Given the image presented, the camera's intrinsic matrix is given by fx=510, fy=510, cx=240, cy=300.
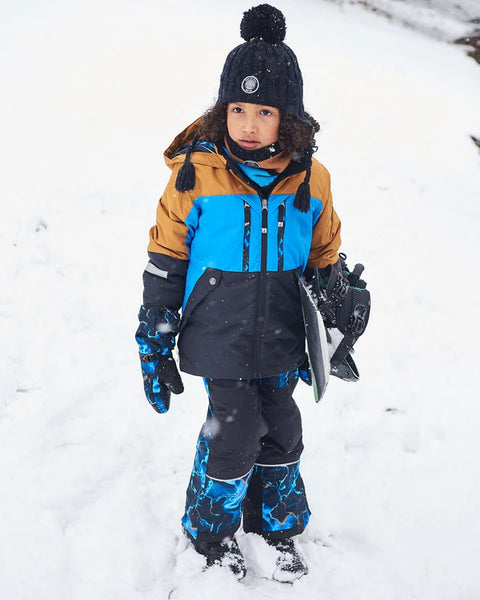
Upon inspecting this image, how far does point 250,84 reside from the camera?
2037mm

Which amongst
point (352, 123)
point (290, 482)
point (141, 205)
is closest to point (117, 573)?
point (290, 482)

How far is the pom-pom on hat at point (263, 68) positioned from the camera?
6.68ft

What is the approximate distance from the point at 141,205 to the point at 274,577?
405 centimetres

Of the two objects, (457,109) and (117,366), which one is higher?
(457,109)

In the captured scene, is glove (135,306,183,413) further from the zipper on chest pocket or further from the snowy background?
the snowy background

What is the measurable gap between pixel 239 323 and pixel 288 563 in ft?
4.39

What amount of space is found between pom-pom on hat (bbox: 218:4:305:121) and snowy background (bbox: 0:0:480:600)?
7.22ft

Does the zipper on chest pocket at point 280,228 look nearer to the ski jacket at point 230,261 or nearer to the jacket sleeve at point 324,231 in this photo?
the ski jacket at point 230,261

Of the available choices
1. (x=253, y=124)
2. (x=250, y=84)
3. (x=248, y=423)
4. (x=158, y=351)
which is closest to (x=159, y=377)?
(x=158, y=351)

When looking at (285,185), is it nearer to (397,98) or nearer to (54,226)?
(54,226)

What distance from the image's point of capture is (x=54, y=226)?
498cm

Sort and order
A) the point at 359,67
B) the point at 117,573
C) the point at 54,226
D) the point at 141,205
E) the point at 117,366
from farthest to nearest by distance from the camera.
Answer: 1. the point at 359,67
2. the point at 141,205
3. the point at 54,226
4. the point at 117,366
5. the point at 117,573

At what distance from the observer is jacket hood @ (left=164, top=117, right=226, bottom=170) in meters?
2.11

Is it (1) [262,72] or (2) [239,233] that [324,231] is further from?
(1) [262,72]
